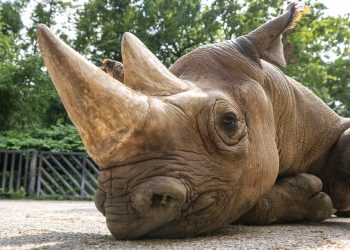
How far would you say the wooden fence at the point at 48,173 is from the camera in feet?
52.2

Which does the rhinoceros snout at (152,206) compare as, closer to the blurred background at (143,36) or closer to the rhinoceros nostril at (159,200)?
the rhinoceros nostril at (159,200)

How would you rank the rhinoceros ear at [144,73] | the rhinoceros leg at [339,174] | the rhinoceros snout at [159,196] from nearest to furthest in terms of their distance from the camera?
the rhinoceros snout at [159,196] → the rhinoceros ear at [144,73] → the rhinoceros leg at [339,174]

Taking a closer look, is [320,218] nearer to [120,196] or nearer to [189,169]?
[189,169]

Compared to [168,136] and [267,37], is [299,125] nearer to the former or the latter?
[267,37]

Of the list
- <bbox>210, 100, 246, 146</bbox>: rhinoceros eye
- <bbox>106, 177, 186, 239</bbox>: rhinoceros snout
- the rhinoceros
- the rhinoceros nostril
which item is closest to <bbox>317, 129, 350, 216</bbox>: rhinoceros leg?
the rhinoceros

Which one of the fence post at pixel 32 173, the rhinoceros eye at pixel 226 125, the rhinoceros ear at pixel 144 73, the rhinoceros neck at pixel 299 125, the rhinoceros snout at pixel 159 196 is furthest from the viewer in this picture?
the fence post at pixel 32 173

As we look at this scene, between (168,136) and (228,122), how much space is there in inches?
22.2

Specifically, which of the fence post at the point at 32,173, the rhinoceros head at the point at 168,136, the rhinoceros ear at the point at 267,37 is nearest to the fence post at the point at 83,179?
the fence post at the point at 32,173

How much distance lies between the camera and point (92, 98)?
2875mm

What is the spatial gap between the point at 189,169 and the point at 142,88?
0.60 meters

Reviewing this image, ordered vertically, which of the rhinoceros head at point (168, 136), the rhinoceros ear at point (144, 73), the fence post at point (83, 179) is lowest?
the fence post at point (83, 179)

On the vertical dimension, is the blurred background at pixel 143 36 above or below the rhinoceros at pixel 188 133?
above

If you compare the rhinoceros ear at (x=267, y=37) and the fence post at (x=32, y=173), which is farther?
the fence post at (x=32, y=173)

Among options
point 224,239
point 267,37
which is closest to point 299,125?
point 267,37
